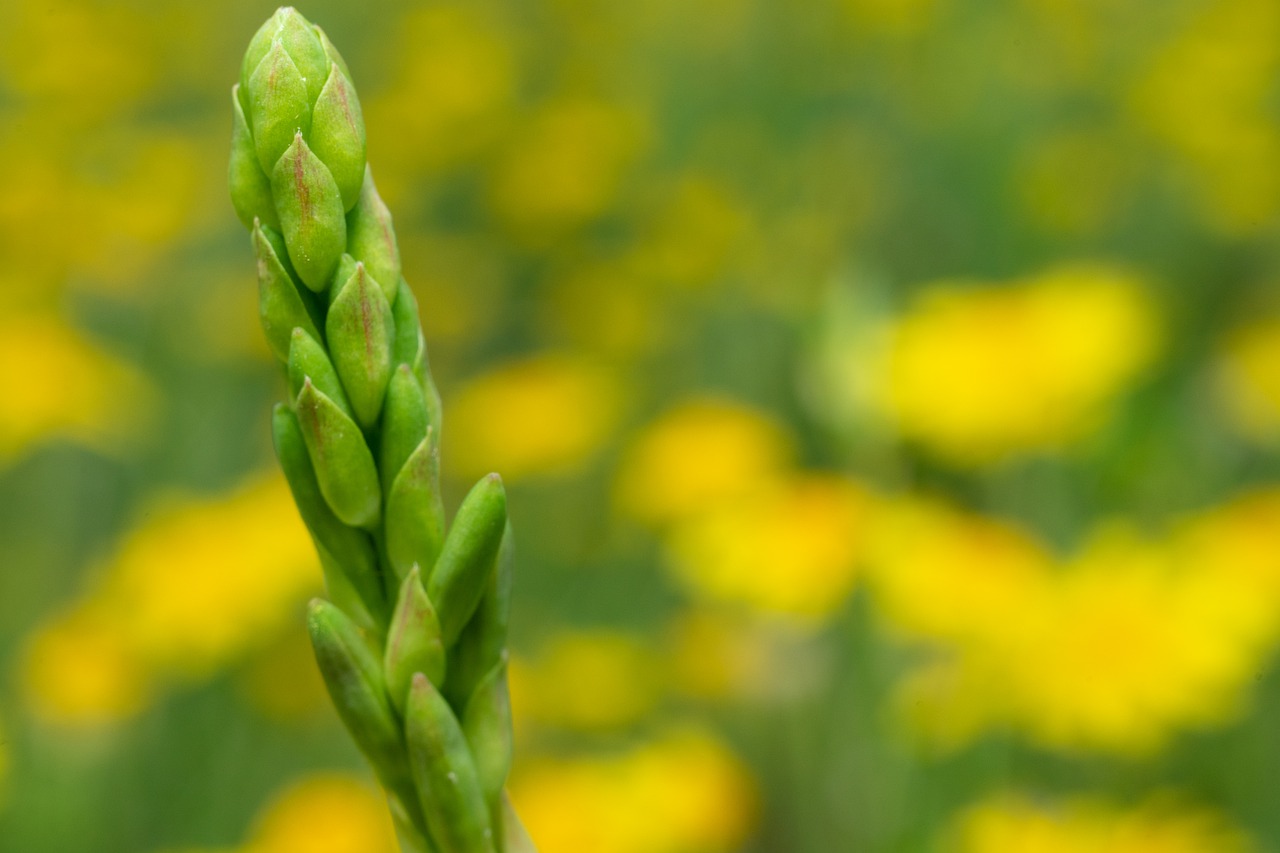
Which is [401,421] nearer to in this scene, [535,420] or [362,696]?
[362,696]

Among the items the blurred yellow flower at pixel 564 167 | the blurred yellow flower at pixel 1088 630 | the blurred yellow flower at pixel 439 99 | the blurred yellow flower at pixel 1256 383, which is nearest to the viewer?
the blurred yellow flower at pixel 1088 630

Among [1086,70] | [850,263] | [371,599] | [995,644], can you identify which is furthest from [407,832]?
[1086,70]

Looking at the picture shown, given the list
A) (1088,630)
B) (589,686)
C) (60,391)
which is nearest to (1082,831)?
(1088,630)

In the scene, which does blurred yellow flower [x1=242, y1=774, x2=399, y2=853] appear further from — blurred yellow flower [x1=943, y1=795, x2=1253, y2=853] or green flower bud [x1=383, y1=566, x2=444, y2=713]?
green flower bud [x1=383, y1=566, x2=444, y2=713]

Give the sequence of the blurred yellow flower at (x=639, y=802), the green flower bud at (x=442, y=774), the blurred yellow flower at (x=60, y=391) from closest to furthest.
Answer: the green flower bud at (x=442, y=774) → the blurred yellow flower at (x=639, y=802) → the blurred yellow flower at (x=60, y=391)

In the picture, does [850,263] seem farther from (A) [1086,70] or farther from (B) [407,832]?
(B) [407,832]

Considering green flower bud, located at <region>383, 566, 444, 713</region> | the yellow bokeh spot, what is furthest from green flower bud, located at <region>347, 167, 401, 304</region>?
the yellow bokeh spot

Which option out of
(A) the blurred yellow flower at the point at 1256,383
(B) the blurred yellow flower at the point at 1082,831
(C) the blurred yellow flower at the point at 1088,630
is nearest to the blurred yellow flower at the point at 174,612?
(C) the blurred yellow flower at the point at 1088,630

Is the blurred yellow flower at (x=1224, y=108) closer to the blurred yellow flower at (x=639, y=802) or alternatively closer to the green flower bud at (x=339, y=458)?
the blurred yellow flower at (x=639, y=802)
